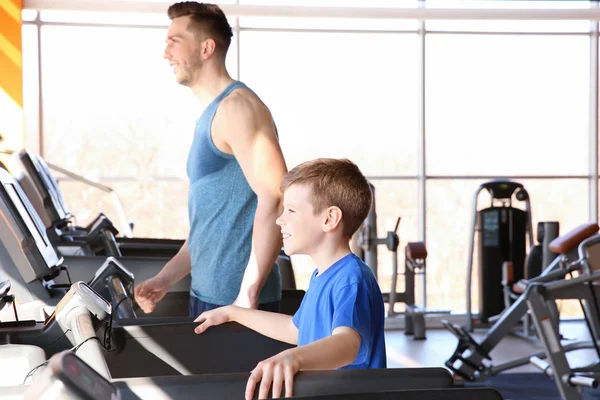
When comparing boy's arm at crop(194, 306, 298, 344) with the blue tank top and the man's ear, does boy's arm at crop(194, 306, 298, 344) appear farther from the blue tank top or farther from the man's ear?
the man's ear

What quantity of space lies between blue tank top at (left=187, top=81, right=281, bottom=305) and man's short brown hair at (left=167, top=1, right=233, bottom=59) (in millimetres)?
132

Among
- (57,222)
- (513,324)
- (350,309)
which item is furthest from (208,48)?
(513,324)

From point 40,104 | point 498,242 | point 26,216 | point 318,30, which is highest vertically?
point 318,30

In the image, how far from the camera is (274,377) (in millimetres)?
1203

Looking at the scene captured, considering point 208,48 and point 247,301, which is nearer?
point 247,301

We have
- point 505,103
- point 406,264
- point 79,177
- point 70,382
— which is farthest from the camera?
point 505,103

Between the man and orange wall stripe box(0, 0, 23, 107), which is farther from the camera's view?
orange wall stripe box(0, 0, 23, 107)

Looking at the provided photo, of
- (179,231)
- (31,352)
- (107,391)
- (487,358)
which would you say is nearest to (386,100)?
(179,231)

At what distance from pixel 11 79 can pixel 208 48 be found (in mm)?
4924

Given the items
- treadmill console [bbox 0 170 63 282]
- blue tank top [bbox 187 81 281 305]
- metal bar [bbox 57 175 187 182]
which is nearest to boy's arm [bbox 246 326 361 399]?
blue tank top [bbox 187 81 281 305]

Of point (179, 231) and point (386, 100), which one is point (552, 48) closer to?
point (386, 100)

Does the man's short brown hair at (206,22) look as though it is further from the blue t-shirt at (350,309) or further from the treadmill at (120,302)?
the blue t-shirt at (350,309)

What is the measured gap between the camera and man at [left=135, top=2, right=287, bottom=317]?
6.48 ft

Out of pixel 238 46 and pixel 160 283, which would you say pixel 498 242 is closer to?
pixel 238 46
